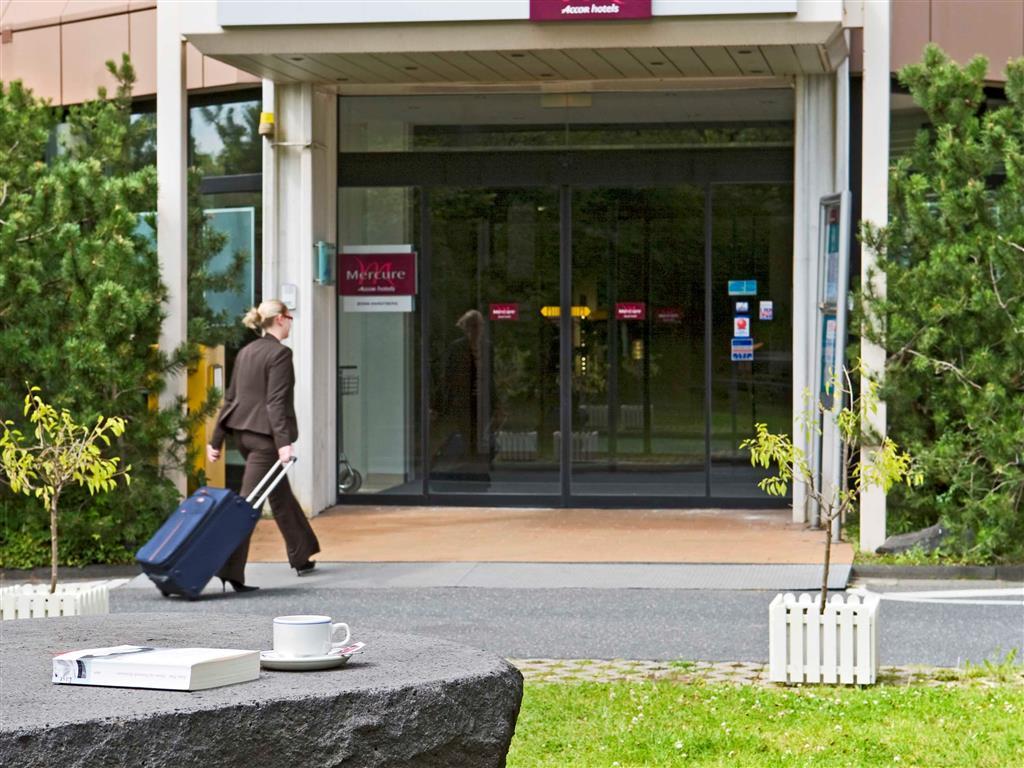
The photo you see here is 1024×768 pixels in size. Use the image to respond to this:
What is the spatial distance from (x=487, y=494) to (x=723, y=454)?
7.20 ft

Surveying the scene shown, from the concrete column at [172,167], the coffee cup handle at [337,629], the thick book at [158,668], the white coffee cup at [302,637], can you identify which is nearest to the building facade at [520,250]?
the concrete column at [172,167]

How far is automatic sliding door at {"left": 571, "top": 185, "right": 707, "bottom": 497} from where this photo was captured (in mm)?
15742

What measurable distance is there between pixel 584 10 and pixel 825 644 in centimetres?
622

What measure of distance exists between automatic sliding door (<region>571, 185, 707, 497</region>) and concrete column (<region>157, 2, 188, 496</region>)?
385cm

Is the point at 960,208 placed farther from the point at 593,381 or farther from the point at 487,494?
the point at 487,494

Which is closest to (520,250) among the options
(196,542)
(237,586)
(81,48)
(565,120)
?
(565,120)

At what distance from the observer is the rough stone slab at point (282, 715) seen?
381 centimetres

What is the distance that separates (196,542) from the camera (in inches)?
428

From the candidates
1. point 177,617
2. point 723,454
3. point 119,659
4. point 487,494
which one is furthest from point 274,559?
point 119,659

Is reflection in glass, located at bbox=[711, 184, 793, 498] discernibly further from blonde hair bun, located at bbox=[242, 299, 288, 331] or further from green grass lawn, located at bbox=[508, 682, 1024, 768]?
green grass lawn, located at bbox=[508, 682, 1024, 768]

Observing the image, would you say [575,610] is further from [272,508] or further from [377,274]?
[377,274]

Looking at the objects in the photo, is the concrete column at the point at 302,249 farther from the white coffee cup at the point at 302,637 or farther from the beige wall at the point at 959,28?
the white coffee cup at the point at 302,637

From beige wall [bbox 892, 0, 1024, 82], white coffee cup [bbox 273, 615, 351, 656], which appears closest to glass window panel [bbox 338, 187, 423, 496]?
beige wall [bbox 892, 0, 1024, 82]

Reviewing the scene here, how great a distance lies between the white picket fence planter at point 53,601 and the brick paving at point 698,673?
2250 mm
